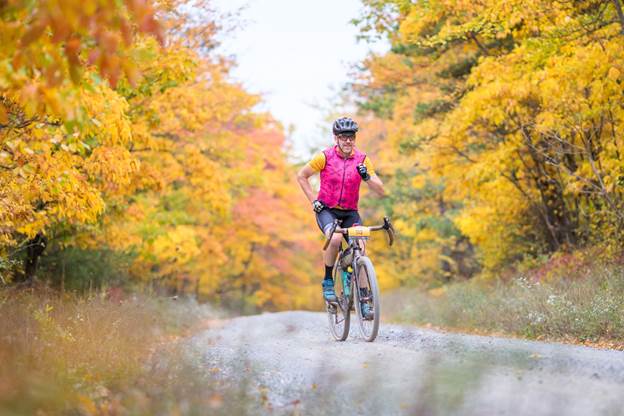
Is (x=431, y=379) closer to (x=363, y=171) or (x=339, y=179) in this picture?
(x=363, y=171)

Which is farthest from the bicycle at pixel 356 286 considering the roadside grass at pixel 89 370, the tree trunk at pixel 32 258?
the tree trunk at pixel 32 258

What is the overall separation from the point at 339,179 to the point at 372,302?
1437 millimetres

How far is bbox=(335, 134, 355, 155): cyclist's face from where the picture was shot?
8367mm

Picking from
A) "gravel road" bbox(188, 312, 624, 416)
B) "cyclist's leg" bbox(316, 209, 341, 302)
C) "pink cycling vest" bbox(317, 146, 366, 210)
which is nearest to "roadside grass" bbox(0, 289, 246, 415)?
"gravel road" bbox(188, 312, 624, 416)

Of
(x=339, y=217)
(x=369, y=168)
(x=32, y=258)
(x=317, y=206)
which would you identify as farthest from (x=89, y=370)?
(x=32, y=258)

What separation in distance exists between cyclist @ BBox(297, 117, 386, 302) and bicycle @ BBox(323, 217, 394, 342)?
246 mm

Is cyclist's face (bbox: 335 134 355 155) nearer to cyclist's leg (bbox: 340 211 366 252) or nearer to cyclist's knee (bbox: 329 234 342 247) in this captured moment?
cyclist's leg (bbox: 340 211 366 252)

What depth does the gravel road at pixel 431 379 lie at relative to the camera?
14.5 feet

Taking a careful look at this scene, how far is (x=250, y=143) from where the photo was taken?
28422 millimetres

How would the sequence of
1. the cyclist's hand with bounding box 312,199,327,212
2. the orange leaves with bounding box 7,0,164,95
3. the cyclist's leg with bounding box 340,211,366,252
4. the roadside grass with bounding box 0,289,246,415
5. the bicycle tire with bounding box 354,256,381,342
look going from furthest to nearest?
the cyclist's leg with bounding box 340,211,366,252, the cyclist's hand with bounding box 312,199,327,212, the bicycle tire with bounding box 354,256,381,342, the roadside grass with bounding box 0,289,246,415, the orange leaves with bounding box 7,0,164,95

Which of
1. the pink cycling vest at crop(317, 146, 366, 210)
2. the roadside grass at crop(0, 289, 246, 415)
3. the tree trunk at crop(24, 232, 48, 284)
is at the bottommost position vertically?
the roadside grass at crop(0, 289, 246, 415)

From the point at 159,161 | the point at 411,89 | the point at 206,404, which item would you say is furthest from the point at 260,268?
the point at 206,404

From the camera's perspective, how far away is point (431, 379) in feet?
16.3

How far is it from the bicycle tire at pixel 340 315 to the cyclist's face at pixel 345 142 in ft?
4.68
